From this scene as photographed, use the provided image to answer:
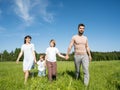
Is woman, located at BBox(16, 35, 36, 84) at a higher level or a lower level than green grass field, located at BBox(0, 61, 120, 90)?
higher

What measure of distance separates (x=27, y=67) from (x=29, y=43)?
1.16 meters

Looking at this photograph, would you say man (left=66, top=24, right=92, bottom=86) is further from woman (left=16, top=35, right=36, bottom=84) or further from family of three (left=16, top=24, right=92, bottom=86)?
woman (left=16, top=35, right=36, bottom=84)

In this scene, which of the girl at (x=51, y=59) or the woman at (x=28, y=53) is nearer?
the woman at (x=28, y=53)

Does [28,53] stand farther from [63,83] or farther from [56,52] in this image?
[63,83]

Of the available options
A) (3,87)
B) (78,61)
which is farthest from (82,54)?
(3,87)

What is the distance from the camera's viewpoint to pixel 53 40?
1043 centimetres

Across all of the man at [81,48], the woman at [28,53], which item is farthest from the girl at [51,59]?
the man at [81,48]

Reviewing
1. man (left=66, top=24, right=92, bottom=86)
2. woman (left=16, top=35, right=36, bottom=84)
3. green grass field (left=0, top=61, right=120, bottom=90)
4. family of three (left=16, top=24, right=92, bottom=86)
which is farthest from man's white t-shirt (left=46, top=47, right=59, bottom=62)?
man (left=66, top=24, right=92, bottom=86)

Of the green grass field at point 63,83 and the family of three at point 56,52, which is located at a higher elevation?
the family of three at point 56,52

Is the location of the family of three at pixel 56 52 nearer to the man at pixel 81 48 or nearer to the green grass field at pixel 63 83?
the man at pixel 81 48

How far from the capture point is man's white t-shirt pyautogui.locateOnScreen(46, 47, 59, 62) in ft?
33.8

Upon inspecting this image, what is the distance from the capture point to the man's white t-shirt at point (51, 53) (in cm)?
1030

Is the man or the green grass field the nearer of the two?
the green grass field

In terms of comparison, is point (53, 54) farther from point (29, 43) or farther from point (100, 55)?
point (100, 55)
